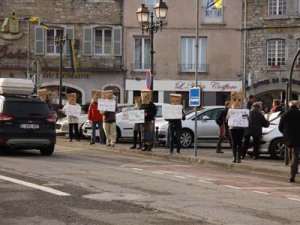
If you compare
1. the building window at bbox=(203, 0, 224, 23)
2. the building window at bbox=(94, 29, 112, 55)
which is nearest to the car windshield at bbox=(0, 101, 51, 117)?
the building window at bbox=(94, 29, 112, 55)

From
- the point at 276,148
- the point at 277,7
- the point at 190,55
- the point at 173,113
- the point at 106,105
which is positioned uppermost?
the point at 277,7

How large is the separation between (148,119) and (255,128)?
12.0 ft

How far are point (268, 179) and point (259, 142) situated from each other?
403 centimetres

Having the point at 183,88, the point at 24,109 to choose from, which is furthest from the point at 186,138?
the point at 183,88

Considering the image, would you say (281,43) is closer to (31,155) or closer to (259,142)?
(259,142)

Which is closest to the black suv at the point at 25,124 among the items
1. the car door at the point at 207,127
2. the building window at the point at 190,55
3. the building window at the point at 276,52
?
the car door at the point at 207,127

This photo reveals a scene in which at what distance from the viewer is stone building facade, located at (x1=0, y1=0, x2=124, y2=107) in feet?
116

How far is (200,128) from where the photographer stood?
22.0 meters

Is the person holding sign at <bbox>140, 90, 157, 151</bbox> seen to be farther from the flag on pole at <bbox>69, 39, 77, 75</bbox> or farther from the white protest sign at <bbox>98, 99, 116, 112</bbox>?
the flag on pole at <bbox>69, 39, 77, 75</bbox>

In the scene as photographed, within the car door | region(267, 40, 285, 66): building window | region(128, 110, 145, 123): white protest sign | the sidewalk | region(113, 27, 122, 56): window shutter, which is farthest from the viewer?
region(113, 27, 122, 56): window shutter

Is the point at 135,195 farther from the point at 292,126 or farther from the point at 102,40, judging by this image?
the point at 102,40

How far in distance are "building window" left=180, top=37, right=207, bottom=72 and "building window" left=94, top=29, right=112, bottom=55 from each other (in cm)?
450

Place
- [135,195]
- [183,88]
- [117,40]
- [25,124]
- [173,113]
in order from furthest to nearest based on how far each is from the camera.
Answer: [183,88], [117,40], [173,113], [25,124], [135,195]

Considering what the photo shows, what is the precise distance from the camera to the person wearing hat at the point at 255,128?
17.4 meters
